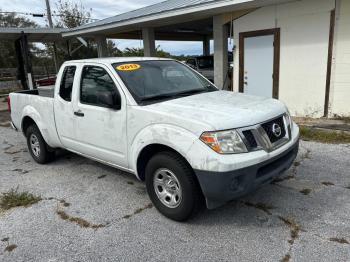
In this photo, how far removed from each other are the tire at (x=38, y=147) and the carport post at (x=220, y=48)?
699 cm

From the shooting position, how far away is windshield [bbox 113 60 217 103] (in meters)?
3.92

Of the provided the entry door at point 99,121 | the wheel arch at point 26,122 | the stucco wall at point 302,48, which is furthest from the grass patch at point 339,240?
the stucco wall at point 302,48

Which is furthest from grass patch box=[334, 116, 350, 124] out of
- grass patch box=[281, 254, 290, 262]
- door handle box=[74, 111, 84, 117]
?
door handle box=[74, 111, 84, 117]

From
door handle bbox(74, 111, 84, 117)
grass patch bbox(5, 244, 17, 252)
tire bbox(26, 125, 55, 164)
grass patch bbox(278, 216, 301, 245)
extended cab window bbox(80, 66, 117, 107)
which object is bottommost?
grass patch bbox(278, 216, 301, 245)

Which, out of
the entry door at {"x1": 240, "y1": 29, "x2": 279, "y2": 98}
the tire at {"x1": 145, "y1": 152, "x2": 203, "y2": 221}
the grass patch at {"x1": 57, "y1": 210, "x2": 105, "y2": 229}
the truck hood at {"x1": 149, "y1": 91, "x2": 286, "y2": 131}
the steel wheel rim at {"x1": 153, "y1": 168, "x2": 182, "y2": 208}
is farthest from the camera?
the entry door at {"x1": 240, "y1": 29, "x2": 279, "y2": 98}

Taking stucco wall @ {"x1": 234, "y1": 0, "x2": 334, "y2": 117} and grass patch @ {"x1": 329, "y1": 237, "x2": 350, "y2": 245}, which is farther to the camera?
stucco wall @ {"x1": 234, "y1": 0, "x2": 334, "y2": 117}

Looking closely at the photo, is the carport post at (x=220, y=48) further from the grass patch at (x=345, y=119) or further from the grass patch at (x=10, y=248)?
the grass patch at (x=10, y=248)

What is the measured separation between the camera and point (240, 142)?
3047 mm

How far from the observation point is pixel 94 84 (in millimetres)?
4336

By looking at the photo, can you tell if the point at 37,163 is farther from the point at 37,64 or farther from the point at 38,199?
the point at 37,64

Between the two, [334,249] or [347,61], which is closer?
[334,249]

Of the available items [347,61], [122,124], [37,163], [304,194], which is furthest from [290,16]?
[37,163]

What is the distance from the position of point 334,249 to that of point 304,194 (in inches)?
46.1

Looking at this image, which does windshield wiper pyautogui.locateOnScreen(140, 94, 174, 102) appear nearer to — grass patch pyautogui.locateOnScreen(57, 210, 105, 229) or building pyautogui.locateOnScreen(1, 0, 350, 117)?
grass patch pyautogui.locateOnScreen(57, 210, 105, 229)
